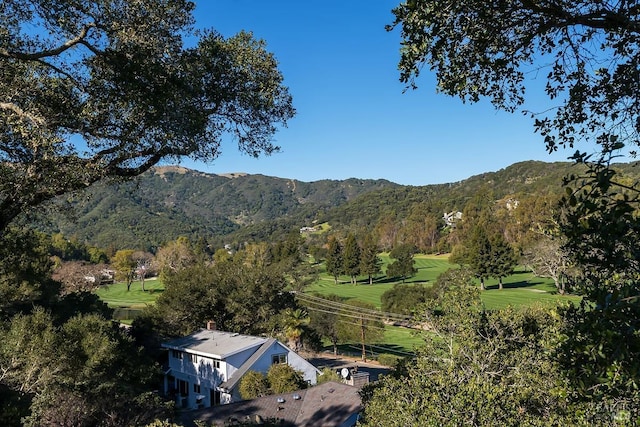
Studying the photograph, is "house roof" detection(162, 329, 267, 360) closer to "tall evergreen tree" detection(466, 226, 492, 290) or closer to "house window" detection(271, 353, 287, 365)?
"house window" detection(271, 353, 287, 365)

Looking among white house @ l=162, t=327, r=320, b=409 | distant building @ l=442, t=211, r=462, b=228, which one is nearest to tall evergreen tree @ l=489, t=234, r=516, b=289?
distant building @ l=442, t=211, r=462, b=228

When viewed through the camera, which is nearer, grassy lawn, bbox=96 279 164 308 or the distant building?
grassy lawn, bbox=96 279 164 308

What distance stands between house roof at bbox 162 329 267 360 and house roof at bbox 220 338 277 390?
72 cm

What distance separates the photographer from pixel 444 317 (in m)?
13.3

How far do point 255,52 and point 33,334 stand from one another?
21.9 m

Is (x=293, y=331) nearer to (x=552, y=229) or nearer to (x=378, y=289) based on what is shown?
(x=552, y=229)

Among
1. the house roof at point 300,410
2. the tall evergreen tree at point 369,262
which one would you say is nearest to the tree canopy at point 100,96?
the house roof at point 300,410

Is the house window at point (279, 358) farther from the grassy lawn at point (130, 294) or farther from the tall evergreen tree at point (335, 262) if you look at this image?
the tall evergreen tree at point (335, 262)

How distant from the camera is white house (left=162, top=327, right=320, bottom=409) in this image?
100 ft

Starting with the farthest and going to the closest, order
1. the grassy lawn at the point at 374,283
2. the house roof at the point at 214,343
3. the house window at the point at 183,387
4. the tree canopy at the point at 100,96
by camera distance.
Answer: the grassy lawn at the point at 374,283, the house window at the point at 183,387, the house roof at the point at 214,343, the tree canopy at the point at 100,96

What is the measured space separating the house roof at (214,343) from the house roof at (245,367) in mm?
719

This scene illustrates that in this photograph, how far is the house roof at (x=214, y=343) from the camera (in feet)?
103

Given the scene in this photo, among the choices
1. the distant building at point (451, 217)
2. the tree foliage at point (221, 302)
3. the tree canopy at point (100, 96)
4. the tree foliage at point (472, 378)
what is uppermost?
the distant building at point (451, 217)

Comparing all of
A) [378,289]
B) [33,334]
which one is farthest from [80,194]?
[378,289]
